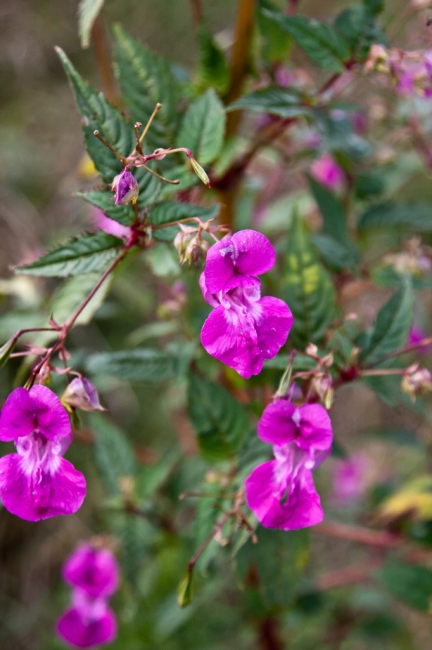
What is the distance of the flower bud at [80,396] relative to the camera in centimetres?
59

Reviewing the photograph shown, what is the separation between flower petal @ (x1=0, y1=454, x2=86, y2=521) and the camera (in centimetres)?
57

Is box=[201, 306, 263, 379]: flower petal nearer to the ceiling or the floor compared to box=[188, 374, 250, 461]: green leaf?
nearer to the ceiling

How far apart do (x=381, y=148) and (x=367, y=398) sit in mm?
1959

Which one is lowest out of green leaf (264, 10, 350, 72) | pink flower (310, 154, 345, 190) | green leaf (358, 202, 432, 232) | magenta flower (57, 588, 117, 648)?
magenta flower (57, 588, 117, 648)

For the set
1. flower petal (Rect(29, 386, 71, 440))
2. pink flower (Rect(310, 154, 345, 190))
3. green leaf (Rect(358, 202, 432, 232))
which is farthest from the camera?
pink flower (Rect(310, 154, 345, 190))

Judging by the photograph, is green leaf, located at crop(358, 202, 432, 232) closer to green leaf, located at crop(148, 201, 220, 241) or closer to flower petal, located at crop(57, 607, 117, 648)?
green leaf, located at crop(148, 201, 220, 241)

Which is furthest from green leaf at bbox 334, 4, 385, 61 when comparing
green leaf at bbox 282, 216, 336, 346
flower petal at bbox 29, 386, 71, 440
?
flower petal at bbox 29, 386, 71, 440

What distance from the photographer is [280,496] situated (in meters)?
0.59

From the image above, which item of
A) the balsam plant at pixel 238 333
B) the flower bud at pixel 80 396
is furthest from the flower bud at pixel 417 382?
the flower bud at pixel 80 396

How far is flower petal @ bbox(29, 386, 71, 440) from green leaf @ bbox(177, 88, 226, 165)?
38 cm

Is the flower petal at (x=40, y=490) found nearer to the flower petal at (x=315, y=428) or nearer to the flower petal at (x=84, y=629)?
the flower petal at (x=315, y=428)

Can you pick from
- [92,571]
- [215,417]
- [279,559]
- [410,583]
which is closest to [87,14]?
[215,417]

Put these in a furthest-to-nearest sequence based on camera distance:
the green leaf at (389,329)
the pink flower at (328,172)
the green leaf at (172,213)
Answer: the pink flower at (328,172)
the green leaf at (389,329)
the green leaf at (172,213)

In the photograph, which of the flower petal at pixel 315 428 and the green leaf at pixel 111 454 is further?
the green leaf at pixel 111 454
